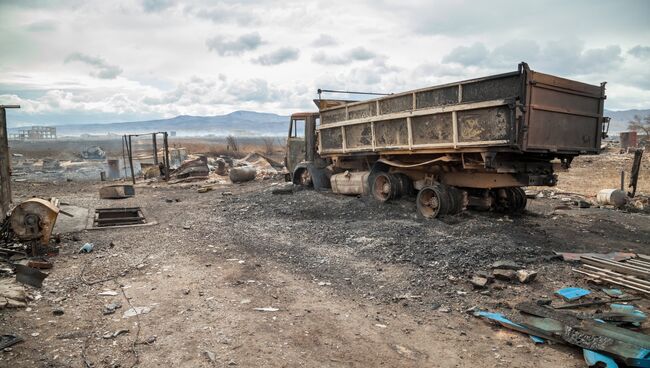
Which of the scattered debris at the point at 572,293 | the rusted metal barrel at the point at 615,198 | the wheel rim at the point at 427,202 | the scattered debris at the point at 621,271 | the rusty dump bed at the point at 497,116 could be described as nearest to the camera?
the scattered debris at the point at 572,293

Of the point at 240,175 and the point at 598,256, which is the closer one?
the point at 598,256

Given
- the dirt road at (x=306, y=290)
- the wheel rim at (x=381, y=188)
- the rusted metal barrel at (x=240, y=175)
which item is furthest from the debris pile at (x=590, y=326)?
the rusted metal barrel at (x=240, y=175)

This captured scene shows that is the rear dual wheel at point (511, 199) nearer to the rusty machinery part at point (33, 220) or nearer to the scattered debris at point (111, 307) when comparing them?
the scattered debris at point (111, 307)

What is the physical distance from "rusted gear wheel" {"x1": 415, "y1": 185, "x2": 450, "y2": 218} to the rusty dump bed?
0.86m

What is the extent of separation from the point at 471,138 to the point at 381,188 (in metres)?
3.17

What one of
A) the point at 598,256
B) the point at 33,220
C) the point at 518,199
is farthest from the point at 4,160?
the point at 518,199

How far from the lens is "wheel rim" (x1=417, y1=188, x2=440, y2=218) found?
8.88 metres

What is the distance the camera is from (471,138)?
771 cm

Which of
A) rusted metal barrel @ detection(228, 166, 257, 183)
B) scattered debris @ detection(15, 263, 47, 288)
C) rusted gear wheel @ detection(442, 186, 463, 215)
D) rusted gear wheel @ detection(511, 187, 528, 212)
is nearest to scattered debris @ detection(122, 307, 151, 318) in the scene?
scattered debris @ detection(15, 263, 47, 288)

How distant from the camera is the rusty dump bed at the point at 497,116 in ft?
23.3

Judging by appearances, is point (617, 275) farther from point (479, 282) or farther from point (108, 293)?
point (108, 293)

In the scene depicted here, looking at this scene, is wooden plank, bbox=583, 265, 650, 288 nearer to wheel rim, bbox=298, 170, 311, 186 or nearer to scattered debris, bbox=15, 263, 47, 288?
scattered debris, bbox=15, 263, 47, 288

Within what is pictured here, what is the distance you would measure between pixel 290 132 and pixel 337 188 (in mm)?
3129

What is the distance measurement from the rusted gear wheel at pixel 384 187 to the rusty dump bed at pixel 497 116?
683mm
